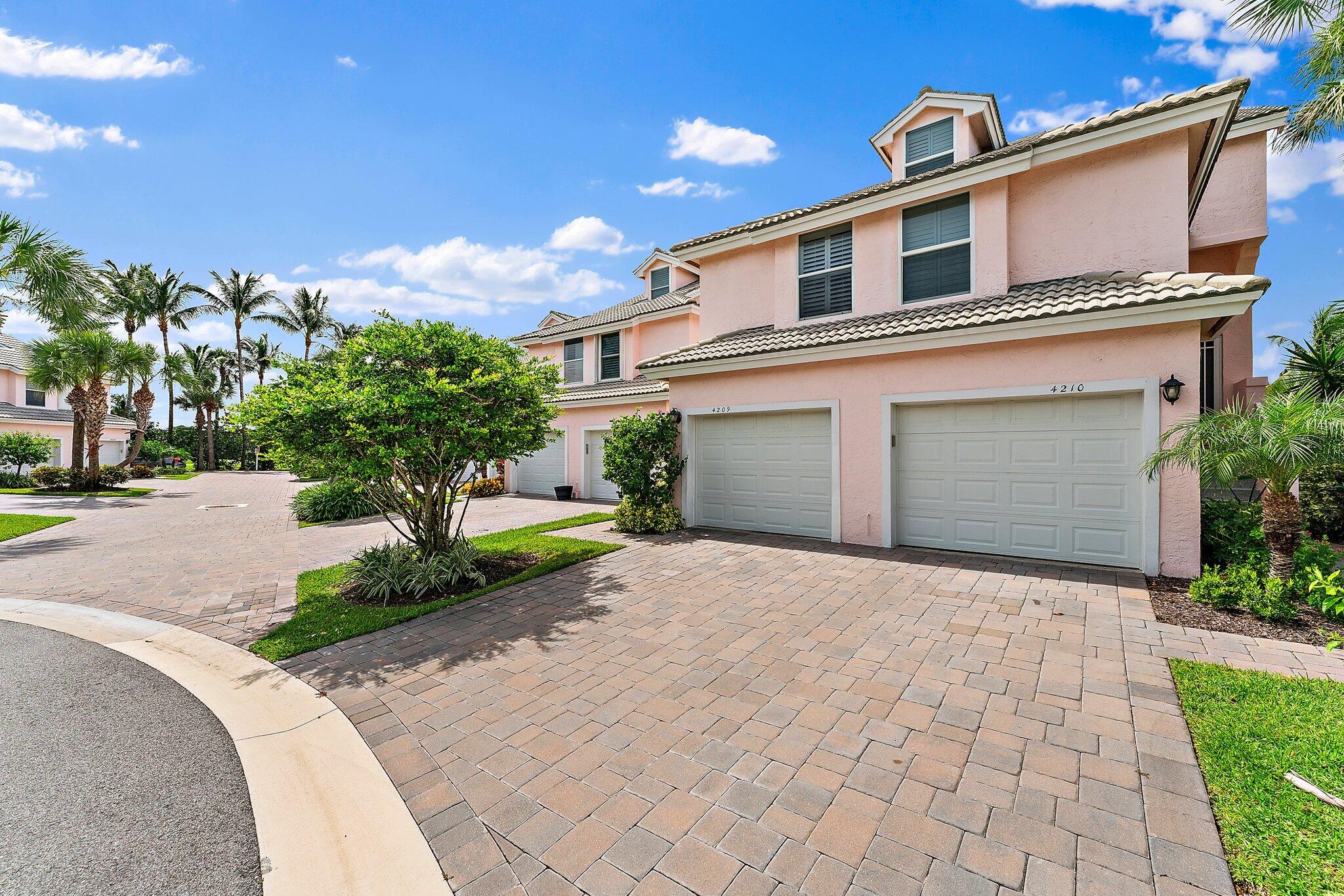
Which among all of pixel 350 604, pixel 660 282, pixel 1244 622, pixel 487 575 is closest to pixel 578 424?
pixel 660 282

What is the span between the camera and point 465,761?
3064 millimetres

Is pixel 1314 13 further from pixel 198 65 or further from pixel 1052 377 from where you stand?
pixel 198 65

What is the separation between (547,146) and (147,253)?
32664mm

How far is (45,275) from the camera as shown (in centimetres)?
1269

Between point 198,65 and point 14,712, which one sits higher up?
point 198,65

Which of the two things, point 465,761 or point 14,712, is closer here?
point 465,761

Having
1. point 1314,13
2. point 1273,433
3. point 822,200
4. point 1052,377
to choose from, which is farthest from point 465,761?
point 1314,13

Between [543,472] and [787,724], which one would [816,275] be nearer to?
[787,724]

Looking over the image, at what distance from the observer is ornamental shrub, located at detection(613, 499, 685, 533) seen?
396 inches

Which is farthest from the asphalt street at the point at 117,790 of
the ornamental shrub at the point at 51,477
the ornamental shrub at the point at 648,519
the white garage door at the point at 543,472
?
the ornamental shrub at the point at 51,477

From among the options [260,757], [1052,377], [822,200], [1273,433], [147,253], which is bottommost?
[260,757]

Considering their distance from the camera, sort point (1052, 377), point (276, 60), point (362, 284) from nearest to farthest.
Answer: point (1052, 377) < point (276, 60) < point (362, 284)

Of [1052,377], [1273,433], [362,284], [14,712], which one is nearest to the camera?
[14,712]

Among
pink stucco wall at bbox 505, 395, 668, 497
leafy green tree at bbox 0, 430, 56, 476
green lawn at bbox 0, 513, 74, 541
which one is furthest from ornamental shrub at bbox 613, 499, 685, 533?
leafy green tree at bbox 0, 430, 56, 476
